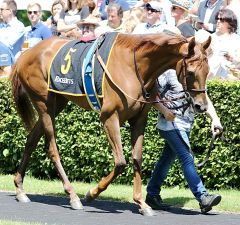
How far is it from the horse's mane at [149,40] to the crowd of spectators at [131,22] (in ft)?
2.60

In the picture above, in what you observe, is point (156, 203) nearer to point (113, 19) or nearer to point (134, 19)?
point (134, 19)

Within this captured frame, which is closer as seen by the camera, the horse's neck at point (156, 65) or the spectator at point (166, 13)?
the horse's neck at point (156, 65)

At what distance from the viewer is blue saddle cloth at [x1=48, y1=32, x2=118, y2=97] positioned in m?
10.1

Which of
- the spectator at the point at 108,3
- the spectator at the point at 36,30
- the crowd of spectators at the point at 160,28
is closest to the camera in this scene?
the crowd of spectators at the point at 160,28

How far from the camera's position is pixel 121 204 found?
10.7 m

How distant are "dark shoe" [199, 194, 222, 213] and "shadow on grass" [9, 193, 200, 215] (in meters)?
0.26

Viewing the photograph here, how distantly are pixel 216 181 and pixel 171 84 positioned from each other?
2.21m

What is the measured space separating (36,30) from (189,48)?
6939 mm

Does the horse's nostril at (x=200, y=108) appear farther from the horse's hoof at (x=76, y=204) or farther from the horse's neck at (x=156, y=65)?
the horse's hoof at (x=76, y=204)

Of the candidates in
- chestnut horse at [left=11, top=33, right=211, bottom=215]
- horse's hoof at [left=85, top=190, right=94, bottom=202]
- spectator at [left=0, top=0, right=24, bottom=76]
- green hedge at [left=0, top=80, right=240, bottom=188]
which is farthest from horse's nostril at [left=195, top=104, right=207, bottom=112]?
spectator at [left=0, top=0, right=24, bottom=76]

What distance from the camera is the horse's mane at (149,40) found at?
381 inches

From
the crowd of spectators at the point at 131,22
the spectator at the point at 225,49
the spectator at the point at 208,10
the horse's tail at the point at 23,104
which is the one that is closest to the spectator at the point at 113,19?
the crowd of spectators at the point at 131,22

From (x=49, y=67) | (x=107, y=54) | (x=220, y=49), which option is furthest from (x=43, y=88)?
(x=220, y=49)

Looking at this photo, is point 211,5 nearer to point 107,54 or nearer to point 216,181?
point 216,181
